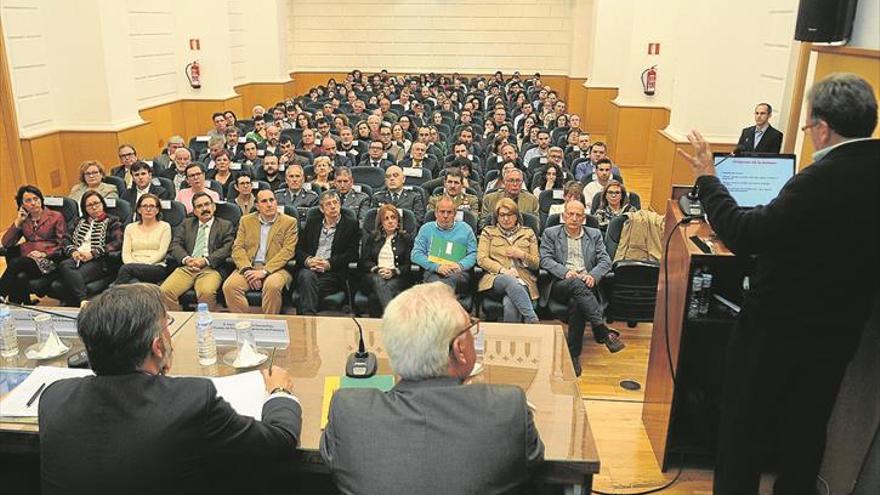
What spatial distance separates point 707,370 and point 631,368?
3.61 ft

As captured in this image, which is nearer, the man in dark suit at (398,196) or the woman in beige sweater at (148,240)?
the woman in beige sweater at (148,240)

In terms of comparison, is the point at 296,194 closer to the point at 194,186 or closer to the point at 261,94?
the point at 194,186

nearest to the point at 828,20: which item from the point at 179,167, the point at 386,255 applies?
the point at 386,255

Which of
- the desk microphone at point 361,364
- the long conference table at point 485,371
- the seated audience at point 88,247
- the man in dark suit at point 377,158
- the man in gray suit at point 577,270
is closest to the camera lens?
the long conference table at point 485,371

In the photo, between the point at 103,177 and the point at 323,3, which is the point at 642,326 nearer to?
the point at 103,177

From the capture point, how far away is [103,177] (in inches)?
239

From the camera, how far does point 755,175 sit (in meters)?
2.96

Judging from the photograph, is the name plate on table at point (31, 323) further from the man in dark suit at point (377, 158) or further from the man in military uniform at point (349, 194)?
the man in dark suit at point (377, 158)

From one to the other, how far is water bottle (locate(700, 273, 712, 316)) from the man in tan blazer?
2741 millimetres

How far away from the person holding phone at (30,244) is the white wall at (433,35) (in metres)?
13.9

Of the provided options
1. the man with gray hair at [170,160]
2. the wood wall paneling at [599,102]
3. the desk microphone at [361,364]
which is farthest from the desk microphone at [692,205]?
the wood wall paneling at [599,102]

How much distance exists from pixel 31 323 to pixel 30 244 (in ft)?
8.49

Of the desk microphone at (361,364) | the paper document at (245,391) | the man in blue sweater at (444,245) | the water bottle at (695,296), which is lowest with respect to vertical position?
the man in blue sweater at (444,245)

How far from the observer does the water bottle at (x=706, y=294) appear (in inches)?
113
